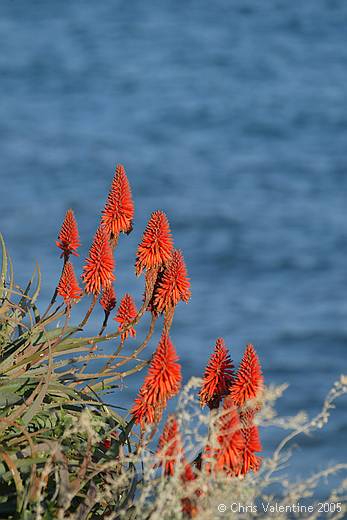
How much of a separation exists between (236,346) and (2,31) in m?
10.4

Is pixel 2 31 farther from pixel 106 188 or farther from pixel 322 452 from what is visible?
pixel 322 452

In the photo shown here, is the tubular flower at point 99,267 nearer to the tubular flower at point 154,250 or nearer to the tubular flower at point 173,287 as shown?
the tubular flower at point 154,250

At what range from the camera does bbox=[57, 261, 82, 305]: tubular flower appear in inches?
143

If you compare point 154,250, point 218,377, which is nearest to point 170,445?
point 218,377

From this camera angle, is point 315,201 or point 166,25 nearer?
point 315,201

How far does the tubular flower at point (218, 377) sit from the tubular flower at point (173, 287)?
0.24 metres

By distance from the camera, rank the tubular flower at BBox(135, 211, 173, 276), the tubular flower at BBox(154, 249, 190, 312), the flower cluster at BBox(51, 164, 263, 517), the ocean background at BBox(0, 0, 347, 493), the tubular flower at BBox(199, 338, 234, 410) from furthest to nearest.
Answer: the ocean background at BBox(0, 0, 347, 493)
the tubular flower at BBox(135, 211, 173, 276)
the tubular flower at BBox(154, 249, 190, 312)
the tubular flower at BBox(199, 338, 234, 410)
the flower cluster at BBox(51, 164, 263, 517)

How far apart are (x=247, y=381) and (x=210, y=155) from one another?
11778 mm

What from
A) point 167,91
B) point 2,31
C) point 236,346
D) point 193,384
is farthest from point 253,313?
point 2,31

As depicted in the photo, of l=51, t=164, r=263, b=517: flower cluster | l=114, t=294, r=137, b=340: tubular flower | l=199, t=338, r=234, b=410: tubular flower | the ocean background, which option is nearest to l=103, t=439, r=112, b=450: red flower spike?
l=51, t=164, r=263, b=517: flower cluster

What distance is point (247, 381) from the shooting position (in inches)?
119

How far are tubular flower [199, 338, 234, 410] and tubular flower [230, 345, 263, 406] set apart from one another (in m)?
0.08

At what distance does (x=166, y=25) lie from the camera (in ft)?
61.7

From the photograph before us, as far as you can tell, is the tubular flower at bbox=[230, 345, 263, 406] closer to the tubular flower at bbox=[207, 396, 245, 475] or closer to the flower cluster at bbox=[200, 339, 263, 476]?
the flower cluster at bbox=[200, 339, 263, 476]
